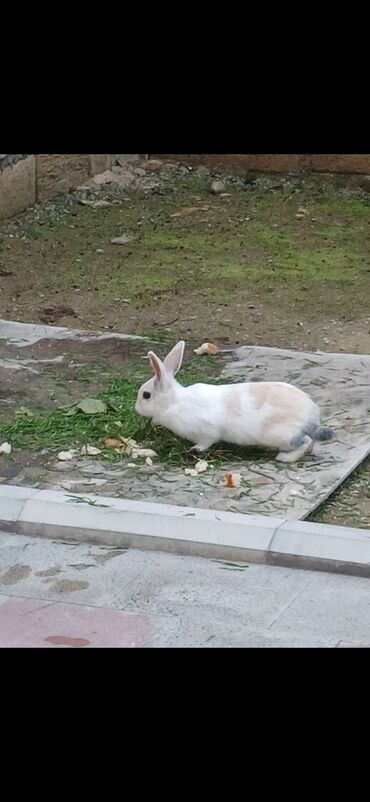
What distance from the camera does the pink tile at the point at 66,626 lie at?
4047 mm

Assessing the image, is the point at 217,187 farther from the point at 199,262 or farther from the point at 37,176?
the point at 199,262

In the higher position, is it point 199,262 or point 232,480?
point 232,480

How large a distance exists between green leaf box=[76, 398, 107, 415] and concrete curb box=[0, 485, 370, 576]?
0.98 meters

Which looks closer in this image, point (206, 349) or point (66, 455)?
point (66, 455)

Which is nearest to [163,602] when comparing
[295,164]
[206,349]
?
[206,349]

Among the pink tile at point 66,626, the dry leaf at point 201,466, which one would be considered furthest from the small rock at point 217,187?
the pink tile at point 66,626

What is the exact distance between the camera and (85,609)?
4332 millimetres

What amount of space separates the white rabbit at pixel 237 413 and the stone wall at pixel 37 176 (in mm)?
5056

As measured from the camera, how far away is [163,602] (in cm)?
438

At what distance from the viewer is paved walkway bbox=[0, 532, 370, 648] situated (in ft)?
13.4

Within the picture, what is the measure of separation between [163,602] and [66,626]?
39cm

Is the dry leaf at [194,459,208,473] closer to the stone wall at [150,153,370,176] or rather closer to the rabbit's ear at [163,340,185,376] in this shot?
the rabbit's ear at [163,340,185,376]
